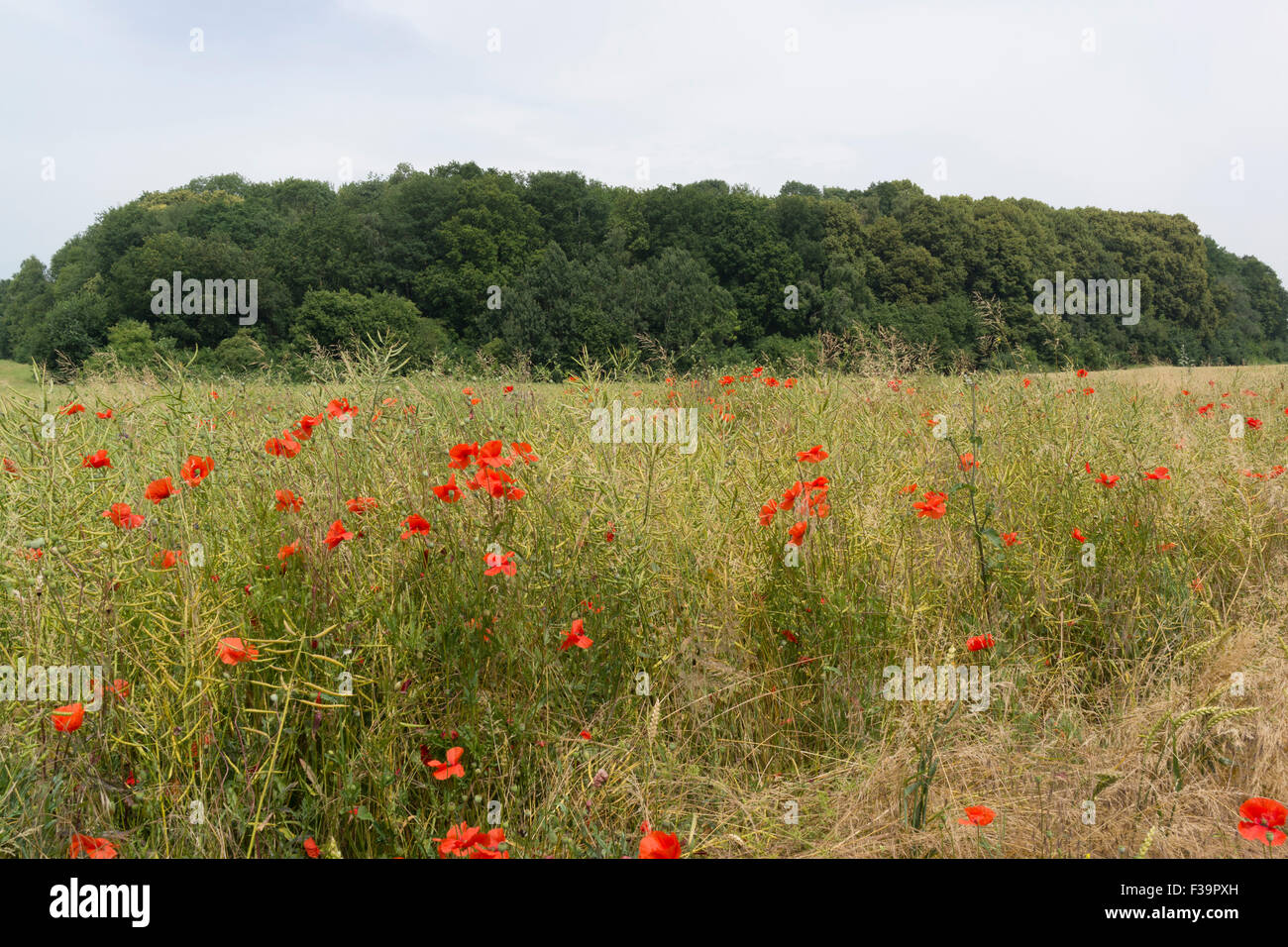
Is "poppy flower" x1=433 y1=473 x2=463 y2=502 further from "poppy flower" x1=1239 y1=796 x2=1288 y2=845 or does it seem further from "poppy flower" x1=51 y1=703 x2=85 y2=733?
"poppy flower" x1=1239 y1=796 x2=1288 y2=845

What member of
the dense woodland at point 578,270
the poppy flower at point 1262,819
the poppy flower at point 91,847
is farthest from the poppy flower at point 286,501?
the dense woodland at point 578,270

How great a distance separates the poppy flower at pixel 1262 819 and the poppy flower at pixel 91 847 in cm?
222

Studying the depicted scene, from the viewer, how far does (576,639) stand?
74.0 inches

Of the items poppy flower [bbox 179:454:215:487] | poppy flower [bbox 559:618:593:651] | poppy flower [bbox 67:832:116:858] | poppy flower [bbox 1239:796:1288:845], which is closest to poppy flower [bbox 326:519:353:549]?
poppy flower [bbox 179:454:215:487]

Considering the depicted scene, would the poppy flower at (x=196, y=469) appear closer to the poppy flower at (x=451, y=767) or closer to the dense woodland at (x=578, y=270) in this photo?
the poppy flower at (x=451, y=767)

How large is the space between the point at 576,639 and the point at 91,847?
108cm

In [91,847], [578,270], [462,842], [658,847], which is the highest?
[578,270]

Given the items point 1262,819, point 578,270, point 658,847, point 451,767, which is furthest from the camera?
point 578,270

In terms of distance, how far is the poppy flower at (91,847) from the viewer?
4.72 feet

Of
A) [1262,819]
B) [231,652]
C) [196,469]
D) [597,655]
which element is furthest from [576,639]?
[1262,819]

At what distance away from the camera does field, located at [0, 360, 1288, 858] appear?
1688mm

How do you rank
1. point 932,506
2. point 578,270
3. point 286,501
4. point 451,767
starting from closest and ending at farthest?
point 451,767 < point 286,501 < point 932,506 < point 578,270

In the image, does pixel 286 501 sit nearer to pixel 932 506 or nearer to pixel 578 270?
pixel 932 506
